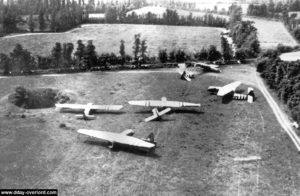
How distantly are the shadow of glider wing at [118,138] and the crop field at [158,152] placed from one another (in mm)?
1299

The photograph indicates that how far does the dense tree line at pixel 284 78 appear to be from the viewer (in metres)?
58.7

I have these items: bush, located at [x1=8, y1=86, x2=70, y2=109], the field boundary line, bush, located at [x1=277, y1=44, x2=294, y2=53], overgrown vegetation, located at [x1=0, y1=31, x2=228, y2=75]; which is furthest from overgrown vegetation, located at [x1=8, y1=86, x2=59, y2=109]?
bush, located at [x1=277, y1=44, x2=294, y2=53]

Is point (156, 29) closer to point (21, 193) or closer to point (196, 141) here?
point (196, 141)

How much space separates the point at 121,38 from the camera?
12412 centimetres

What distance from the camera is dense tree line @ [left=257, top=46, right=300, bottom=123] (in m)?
58.7

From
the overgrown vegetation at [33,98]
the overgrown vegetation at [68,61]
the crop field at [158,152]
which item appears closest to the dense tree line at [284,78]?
the crop field at [158,152]

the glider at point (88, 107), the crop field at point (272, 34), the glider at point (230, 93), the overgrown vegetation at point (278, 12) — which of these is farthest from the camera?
the overgrown vegetation at point (278, 12)

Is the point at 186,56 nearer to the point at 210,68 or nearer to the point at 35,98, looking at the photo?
the point at 210,68

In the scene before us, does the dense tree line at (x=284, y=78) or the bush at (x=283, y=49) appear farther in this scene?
the bush at (x=283, y=49)

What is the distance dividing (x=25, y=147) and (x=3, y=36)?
88.6 metres

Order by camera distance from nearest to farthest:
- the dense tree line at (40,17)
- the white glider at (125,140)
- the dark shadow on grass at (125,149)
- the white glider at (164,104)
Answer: the dark shadow on grass at (125,149) → the white glider at (125,140) → the white glider at (164,104) → the dense tree line at (40,17)

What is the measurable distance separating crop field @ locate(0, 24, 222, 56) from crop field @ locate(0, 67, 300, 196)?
4730cm

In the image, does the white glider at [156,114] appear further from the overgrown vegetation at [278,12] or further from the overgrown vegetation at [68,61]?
the overgrown vegetation at [278,12]

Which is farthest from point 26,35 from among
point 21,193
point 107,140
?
point 21,193
